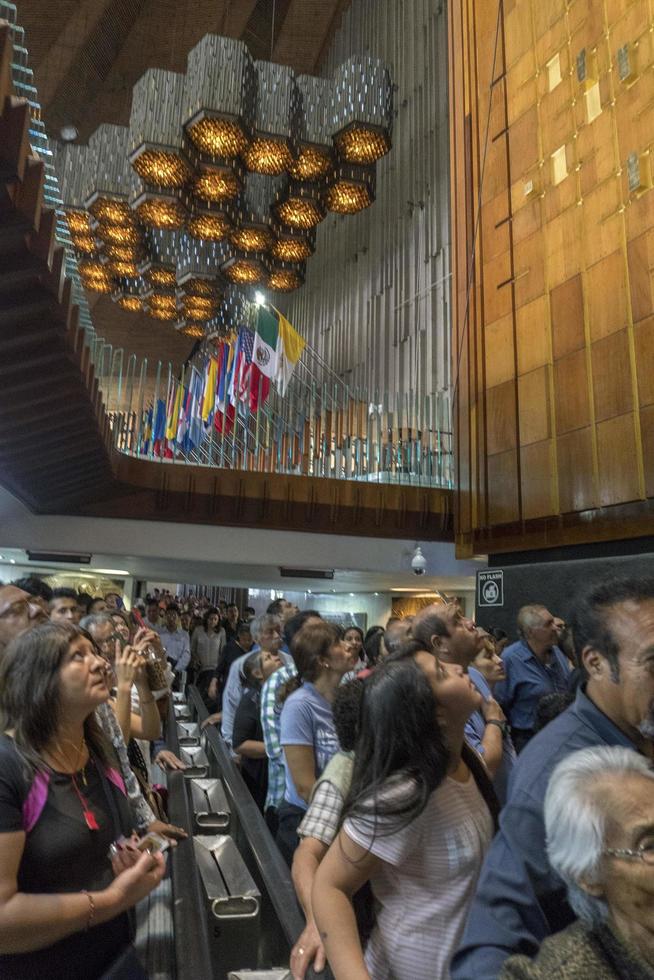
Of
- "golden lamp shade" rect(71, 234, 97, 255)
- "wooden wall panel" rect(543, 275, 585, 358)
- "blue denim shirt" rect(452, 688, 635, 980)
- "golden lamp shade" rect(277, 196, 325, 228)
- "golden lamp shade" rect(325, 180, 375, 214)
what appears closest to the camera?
"blue denim shirt" rect(452, 688, 635, 980)

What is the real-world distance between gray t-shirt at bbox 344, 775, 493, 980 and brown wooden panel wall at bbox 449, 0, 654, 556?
5155 mm

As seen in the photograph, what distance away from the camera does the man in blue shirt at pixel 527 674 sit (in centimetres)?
406

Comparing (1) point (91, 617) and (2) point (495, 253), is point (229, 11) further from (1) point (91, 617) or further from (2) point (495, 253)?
(1) point (91, 617)

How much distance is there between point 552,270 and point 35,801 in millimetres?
7044

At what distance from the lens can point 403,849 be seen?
1.39 m

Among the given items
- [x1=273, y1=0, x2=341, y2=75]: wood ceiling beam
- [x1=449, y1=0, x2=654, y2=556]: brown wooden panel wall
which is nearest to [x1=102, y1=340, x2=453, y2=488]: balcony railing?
[x1=449, y1=0, x2=654, y2=556]: brown wooden panel wall

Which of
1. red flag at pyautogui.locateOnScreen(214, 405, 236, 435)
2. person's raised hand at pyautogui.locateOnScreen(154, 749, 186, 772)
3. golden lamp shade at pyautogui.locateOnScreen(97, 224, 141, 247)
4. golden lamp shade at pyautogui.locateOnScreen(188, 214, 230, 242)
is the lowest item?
person's raised hand at pyautogui.locateOnScreen(154, 749, 186, 772)

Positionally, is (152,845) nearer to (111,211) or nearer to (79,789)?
(79,789)

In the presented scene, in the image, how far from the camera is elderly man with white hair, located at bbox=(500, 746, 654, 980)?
878 mm

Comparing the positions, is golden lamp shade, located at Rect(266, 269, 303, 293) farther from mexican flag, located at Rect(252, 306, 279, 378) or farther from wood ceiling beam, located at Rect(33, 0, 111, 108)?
wood ceiling beam, located at Rect(33, 0, 111, 108)

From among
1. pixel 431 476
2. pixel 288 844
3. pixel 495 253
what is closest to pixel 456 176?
pixel 495 253

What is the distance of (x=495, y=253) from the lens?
8.08m

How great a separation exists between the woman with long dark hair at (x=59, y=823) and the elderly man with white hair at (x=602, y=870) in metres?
1.01

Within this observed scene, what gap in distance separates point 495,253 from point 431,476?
3.65 m
